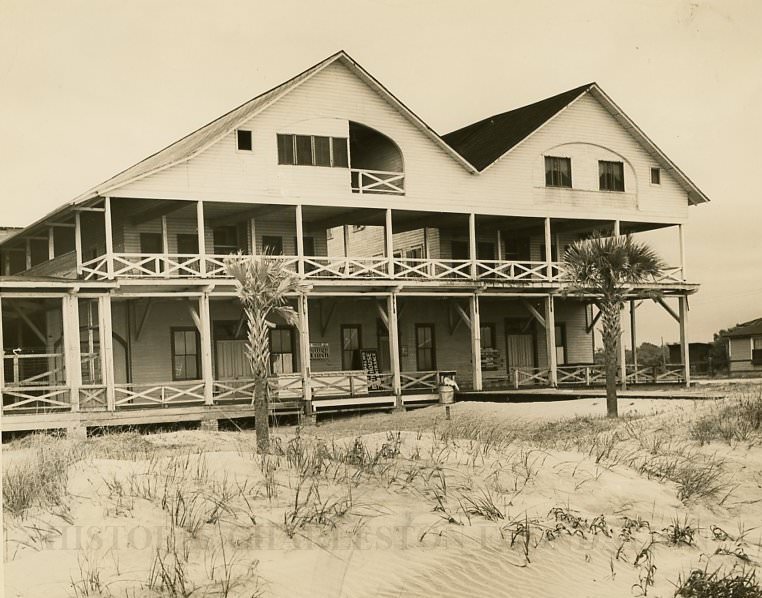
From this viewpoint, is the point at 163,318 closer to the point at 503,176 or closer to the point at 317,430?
the point at 317,430

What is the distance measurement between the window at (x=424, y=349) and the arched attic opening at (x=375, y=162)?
6283 mm

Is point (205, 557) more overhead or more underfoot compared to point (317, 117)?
more underfoot

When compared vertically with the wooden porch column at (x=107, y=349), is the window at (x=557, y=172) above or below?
above

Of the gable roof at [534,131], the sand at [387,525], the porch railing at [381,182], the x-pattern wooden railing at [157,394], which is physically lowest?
the sand at [387,525]

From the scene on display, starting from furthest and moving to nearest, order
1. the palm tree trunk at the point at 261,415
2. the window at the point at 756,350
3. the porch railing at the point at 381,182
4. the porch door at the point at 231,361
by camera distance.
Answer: the window at the point at 756,350 < the porch door at the point at 231,361 < the porch railing at the point at 381,182 < the palm tree trunk at the point at 261,415

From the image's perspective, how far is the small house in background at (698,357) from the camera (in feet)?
182

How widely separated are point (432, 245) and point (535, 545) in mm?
27153

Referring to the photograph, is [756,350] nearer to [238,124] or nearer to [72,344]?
[238,124]

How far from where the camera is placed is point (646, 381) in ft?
128

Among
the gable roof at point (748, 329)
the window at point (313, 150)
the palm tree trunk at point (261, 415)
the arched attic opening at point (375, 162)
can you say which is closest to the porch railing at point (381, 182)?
the arched attic opening at point (375, 162)

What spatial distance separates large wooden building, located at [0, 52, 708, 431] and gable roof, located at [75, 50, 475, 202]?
0.08m

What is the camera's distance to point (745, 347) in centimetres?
6041

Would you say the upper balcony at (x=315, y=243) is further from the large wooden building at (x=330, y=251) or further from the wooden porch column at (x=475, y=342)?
the wooden porch column at (x=475, y=342)

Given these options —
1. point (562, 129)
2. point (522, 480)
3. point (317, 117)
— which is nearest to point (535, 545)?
point (522, 480)
